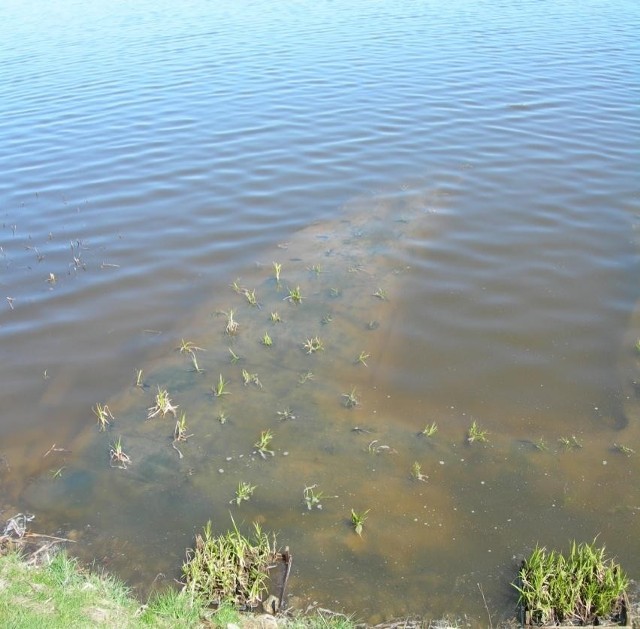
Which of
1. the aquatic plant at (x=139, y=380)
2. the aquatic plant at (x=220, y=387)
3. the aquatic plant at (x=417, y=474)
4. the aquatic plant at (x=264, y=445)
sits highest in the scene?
the aquatic plant at (x=139, y=380)

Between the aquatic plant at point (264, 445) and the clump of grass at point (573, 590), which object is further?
the aquatic plant at point (264, 445)

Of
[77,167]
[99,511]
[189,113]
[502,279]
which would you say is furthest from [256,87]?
[99,511]

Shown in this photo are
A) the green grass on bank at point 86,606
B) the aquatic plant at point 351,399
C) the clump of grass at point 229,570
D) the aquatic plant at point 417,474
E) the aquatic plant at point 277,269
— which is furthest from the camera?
the aquatic plant at point 277,269

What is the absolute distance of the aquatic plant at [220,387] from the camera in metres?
7.79

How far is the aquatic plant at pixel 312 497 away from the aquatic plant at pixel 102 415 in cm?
251

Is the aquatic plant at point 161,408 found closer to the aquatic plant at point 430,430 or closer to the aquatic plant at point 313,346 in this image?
the aquatic plant at point 313,346

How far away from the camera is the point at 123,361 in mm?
8531

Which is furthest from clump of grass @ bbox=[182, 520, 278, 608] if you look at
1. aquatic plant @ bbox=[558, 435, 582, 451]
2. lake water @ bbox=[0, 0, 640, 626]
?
aquatic plant @ bbox=[558, 435, 582, 451]

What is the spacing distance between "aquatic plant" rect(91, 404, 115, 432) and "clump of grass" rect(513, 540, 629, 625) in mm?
4652

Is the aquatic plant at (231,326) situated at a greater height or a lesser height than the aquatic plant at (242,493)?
greater

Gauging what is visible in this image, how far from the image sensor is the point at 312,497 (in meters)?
6.42

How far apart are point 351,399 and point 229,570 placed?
2.68 meters

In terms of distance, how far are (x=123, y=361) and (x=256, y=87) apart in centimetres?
1264

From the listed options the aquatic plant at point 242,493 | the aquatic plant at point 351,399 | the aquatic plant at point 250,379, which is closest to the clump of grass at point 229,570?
the aquatic plant at point 242,493
